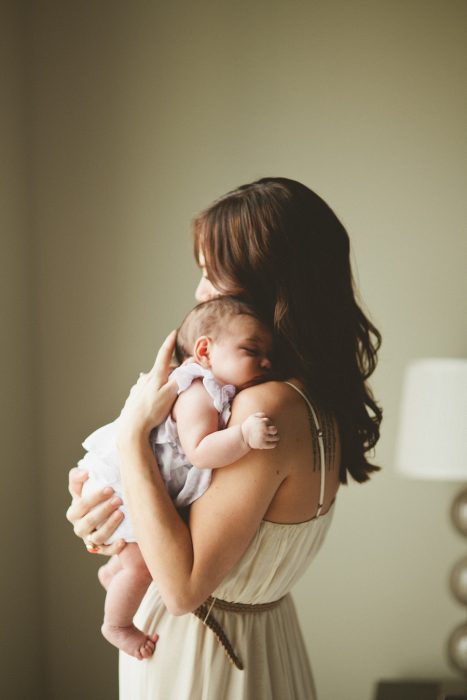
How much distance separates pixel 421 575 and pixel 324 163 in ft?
4.80

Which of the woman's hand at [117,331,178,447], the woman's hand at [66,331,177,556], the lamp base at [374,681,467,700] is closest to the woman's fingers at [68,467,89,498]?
the woman's hand at [66,331,177,556]

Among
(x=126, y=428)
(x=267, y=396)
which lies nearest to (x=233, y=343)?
(x=267, y=396)

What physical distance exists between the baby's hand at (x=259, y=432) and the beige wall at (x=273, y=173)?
1.30 metres

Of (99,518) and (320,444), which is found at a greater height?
(320,444)

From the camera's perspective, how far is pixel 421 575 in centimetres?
235

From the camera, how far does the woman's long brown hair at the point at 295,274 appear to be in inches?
46.7

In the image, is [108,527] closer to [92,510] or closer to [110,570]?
[92,510]

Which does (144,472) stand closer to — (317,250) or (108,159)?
(317,250)

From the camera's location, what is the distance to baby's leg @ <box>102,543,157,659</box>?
1313 millimetres

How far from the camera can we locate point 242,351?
3.93 feet

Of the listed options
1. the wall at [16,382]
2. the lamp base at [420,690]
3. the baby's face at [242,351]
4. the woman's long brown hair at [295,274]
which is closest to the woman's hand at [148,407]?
the baby's face at [242,351]

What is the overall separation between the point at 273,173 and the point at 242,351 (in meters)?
1.23

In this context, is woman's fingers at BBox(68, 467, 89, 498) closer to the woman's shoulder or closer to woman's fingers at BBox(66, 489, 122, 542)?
woman's fingers at BBox(66, 489, 122, 542)

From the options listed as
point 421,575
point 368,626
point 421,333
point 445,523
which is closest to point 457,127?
point 421,333
